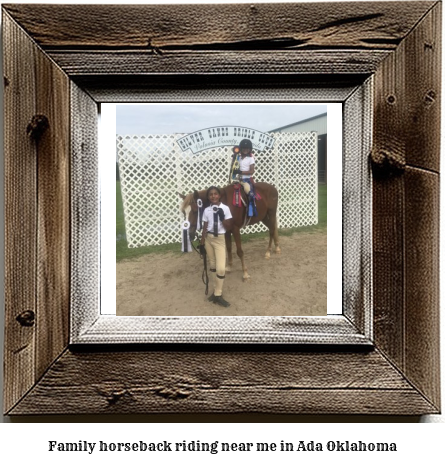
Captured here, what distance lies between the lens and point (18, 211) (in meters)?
0.70

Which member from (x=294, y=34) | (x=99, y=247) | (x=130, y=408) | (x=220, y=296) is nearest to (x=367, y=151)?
(x=294, y=34)

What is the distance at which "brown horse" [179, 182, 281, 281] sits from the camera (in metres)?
0.72

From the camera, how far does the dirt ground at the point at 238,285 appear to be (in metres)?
0.73

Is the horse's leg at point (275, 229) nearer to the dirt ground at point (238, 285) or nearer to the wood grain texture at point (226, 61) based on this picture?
the dirt ground at point (238, 285)

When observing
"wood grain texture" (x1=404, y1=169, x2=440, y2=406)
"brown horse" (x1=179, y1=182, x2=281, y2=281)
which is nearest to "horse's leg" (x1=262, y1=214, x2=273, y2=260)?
"brown horse" (x1=179, y1=182, x2=281, y2=281)

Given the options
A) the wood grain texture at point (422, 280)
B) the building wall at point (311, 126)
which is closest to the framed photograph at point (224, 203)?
the building wall at point (311, 126)

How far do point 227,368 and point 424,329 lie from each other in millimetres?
333

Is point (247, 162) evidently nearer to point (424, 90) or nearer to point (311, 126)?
point (311, 126)

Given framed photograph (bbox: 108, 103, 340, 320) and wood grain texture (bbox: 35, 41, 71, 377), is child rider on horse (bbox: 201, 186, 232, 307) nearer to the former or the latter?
framed photograph (bbox: 108, 103, 340, 320)

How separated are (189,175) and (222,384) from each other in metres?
0.35

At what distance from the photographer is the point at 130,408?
710 mm

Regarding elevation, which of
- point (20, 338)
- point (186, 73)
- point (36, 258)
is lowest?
point (20, 338)

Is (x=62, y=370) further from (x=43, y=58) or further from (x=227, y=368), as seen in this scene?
(x=43, y=58)

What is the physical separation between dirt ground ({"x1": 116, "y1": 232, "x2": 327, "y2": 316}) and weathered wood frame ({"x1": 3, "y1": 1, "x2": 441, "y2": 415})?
0.07 meters
